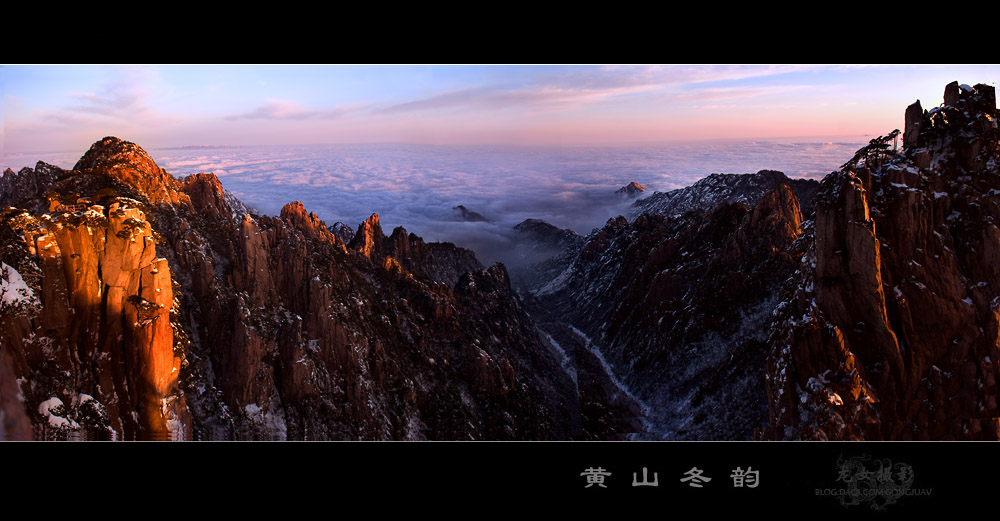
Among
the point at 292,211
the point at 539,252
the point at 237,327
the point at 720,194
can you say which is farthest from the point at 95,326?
the point at 720,194

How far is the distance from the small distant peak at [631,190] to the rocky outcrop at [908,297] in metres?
5.14

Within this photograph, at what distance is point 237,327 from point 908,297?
18.3 m

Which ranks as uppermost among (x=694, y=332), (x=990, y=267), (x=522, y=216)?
(x=522, y=216)

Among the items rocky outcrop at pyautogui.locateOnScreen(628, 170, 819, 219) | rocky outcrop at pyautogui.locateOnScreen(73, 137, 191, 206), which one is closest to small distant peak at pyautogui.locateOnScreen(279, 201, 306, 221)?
rocky outcrop at pyautogui.locateOnScreen(73, 137, 191, 206)

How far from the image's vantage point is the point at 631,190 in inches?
599

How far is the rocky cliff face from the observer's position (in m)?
8.81

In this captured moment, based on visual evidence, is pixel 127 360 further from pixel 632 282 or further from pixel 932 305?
pixel 632 282

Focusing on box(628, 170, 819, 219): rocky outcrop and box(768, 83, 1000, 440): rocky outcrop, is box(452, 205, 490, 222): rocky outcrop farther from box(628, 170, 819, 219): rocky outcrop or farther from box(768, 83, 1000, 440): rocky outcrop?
box(768, 83, 1000, 440): rocky outcrop

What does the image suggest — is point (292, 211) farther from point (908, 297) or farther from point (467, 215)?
point (908, 297)

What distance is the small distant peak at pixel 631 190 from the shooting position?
581 inches
